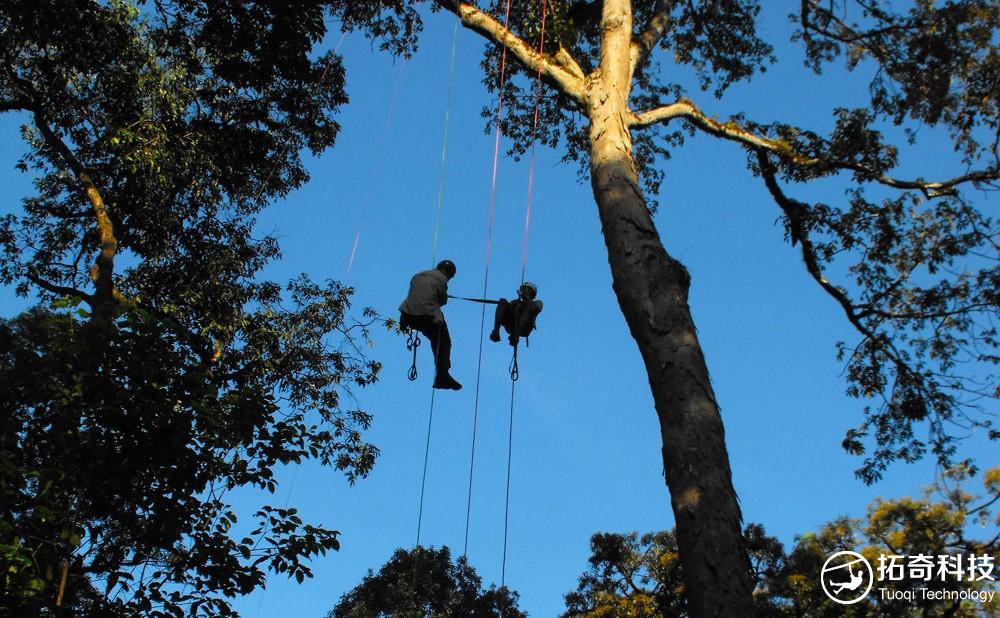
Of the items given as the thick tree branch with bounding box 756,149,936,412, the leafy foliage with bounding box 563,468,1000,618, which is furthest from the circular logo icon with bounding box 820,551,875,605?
the thick tree branch with bounding box 756,149,936,412

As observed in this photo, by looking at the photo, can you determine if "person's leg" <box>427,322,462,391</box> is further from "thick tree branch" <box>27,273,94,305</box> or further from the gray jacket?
"thick tree branch" <box>27,273,94,305</box>

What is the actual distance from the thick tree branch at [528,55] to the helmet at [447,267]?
1.73 m

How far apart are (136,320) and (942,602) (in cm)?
1439

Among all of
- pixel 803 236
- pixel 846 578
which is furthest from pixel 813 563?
pixel 803 236

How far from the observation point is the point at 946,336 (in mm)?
9195

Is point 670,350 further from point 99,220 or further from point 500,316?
point 99,220

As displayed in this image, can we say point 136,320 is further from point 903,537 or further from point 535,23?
point 903,537

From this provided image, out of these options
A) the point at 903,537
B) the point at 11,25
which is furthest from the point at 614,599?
the point at 11,25

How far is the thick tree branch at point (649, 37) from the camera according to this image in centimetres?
775

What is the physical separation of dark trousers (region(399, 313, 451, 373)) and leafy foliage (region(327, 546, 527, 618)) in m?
13.0

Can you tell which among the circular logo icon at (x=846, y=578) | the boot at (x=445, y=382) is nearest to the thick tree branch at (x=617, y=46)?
the boot at (x=445, y=382)

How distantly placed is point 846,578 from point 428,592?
8710mm

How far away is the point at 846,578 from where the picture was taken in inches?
659

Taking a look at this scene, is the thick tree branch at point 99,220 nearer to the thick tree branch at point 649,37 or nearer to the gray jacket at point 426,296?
the gray jacket at point 426,296
